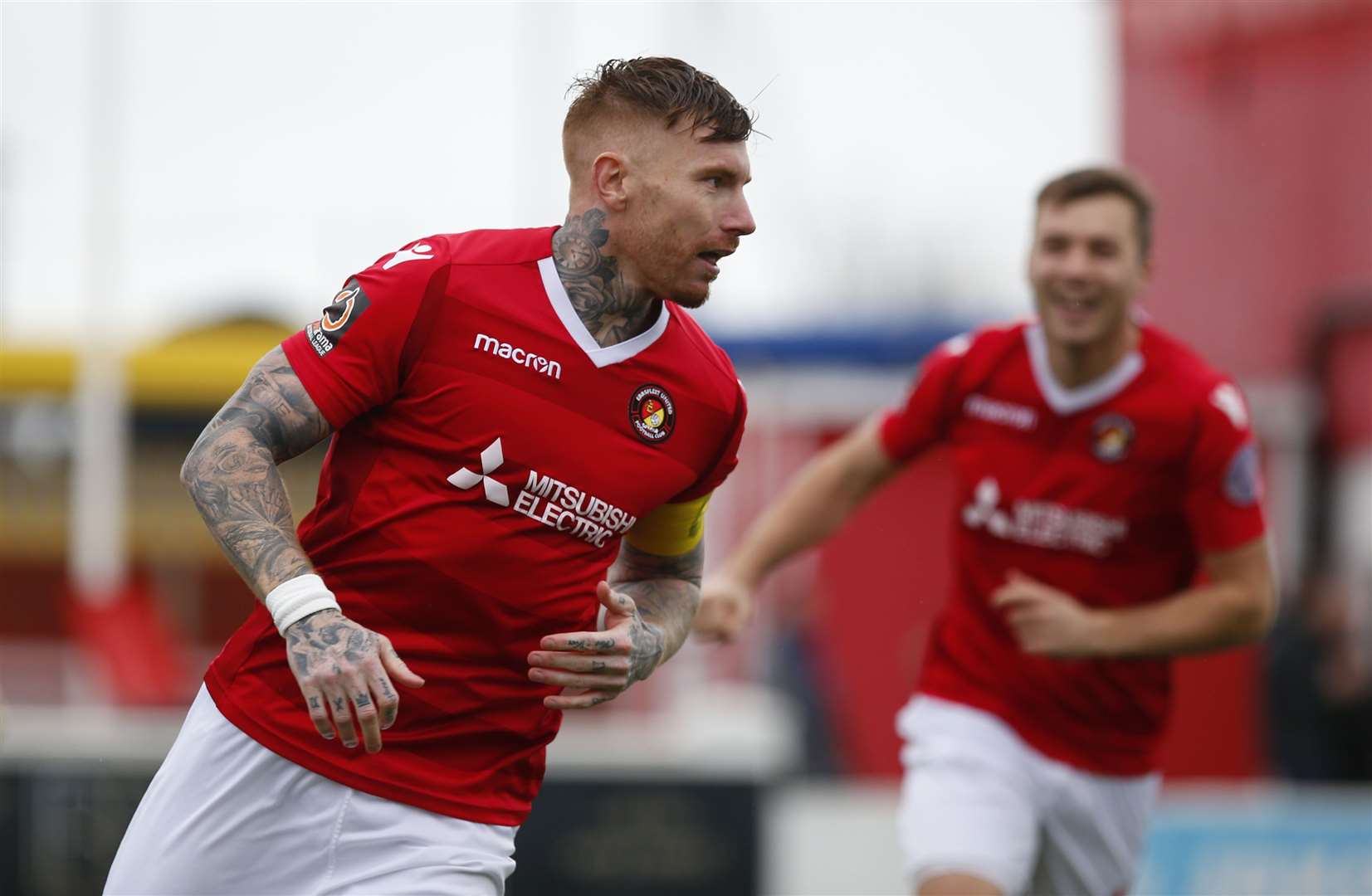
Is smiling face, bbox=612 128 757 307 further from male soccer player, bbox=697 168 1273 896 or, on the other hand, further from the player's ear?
male soccer player, bbox=697 168 1273 896

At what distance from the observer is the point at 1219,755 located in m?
15.0

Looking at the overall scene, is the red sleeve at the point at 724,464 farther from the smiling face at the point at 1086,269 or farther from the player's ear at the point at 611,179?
the smiling face at the point at 1086,269

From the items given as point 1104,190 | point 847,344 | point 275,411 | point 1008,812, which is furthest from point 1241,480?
point 847,344

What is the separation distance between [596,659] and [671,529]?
593mm

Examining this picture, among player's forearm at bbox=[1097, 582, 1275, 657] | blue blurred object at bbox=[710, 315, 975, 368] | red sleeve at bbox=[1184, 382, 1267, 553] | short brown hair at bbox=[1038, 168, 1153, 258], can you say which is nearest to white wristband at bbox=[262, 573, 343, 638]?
player's forearm at bbox=[1097, 582, 1275, 657]

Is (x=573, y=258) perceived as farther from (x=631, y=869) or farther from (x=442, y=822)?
(x=631, y=869)

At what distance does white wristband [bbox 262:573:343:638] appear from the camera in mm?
3254

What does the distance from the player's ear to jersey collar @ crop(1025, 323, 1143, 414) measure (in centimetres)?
203

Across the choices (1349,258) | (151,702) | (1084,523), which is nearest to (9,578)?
(151,702)

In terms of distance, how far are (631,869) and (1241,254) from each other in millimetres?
11441

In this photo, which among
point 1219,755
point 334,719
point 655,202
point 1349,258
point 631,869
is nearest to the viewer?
point 334,719

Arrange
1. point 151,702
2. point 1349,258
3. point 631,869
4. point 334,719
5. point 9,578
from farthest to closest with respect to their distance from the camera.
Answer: point 9,578 < point 1349,258 < point 151,702 < point 631,869 < point 334,719

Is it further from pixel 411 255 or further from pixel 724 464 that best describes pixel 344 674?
pixel 724 464

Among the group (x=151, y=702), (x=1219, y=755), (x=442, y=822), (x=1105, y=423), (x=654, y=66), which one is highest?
(x=654, y=66)
